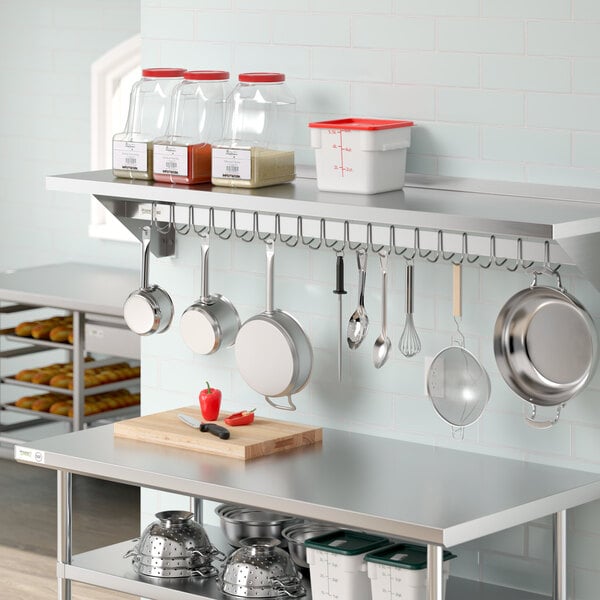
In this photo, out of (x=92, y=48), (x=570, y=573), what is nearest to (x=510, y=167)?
(x=570, y=573)

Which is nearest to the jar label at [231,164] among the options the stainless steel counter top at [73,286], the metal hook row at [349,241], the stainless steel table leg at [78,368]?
the metal hook row at [349,241]

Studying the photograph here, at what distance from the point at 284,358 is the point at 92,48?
311 centimetres

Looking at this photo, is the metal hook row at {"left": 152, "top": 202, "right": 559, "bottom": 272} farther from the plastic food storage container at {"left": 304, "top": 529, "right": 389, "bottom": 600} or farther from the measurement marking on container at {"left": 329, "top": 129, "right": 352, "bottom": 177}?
the plastic food storage container at {"left": 304, "top": 529, "right": 389, "bottom": 600}

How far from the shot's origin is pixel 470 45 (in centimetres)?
341

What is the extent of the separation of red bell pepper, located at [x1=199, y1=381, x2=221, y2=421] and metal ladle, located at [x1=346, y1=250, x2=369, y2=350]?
0.39 m

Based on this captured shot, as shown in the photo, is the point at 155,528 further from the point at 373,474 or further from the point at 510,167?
the point at 510,167

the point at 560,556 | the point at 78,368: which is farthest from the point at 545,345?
the point at 78,368

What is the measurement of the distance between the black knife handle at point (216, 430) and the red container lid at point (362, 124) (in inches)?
31.6

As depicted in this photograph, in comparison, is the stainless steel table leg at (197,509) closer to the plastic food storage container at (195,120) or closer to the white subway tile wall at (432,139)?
the white subway tile wall at (432,139)

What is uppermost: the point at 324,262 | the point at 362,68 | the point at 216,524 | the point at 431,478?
the point at 362,68

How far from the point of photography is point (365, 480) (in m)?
3.29

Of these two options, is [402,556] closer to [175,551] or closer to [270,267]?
[175,551]

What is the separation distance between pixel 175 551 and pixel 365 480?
608mm

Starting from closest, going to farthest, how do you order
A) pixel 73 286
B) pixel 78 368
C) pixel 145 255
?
pixel 145 255 < pixel 78 368 < pixel 73 286
